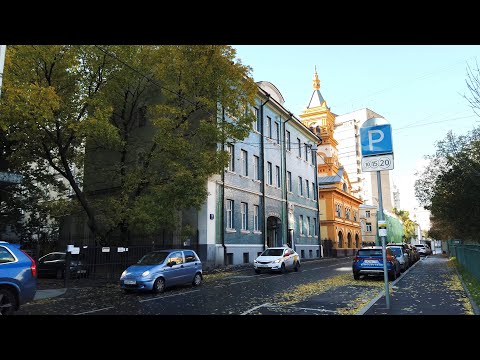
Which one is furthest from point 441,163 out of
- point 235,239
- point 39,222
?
point 39,222

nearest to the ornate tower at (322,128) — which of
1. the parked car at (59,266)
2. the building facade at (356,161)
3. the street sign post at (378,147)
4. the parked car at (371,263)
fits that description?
the parked car at (371,263)

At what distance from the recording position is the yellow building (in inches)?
2007

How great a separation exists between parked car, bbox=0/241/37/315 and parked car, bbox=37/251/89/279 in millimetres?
10847

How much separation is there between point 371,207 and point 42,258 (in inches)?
2597

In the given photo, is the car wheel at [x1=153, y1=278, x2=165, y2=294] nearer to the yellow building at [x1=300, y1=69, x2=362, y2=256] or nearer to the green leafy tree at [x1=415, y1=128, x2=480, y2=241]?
the green leafy tree at [x1=415, y1=128, x2=480, y2=241]

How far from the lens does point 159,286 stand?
14.4 m

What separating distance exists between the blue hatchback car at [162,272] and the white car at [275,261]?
6.30 m

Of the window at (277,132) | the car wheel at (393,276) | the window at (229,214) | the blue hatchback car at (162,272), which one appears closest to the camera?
the blue hatchback car at (162,272)

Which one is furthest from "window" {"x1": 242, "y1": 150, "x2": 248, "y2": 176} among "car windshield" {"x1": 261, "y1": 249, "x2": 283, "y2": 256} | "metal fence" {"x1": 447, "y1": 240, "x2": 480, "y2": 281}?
"metal fence" {"x1": 447, "y1": 240, "x2": 480, "y2": 281}

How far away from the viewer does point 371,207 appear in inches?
3004

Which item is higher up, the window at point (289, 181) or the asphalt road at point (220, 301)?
the window at point (289, 181)

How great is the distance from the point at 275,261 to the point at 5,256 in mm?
15543

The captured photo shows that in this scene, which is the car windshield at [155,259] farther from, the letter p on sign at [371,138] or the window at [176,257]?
the letter p on sign at [371,138]

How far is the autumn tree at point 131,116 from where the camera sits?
18.8 metres
